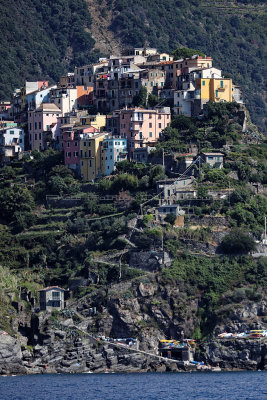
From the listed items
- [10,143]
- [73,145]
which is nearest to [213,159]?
[73,145]

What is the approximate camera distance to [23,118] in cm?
16338

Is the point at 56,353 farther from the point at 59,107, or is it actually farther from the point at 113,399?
the point at 59,107

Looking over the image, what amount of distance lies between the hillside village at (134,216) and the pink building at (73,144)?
150 mm

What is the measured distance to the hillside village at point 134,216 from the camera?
125812 millimetres

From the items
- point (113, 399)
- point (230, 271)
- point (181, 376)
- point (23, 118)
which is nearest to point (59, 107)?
point (23, 118)

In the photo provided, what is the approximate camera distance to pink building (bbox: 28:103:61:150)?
155000 millimetres

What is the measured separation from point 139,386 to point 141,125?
41.0 meters

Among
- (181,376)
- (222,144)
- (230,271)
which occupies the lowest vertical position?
(181,376)

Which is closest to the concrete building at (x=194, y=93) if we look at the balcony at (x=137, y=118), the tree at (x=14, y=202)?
the balcony at (x=137, y=118)

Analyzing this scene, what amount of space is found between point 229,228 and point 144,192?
10.8 m

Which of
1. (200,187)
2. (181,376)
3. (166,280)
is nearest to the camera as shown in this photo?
(181,376)

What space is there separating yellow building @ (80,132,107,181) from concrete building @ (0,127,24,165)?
1142 centimetres

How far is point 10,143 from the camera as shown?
157 metres

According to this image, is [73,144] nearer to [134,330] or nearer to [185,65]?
[185,65]
